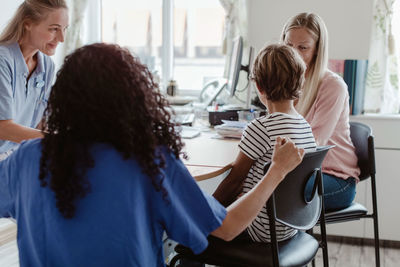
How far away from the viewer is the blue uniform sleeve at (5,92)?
175 cm

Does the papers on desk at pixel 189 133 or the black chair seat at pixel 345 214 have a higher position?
the papers on desk at pixel 189 133

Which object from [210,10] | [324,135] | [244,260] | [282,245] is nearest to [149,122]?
[244,260]

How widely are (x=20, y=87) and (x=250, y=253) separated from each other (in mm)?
1209

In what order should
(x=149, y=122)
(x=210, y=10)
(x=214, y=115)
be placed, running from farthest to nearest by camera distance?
(x=210, y=10), (x=214, y=115), (x=149, y=122)

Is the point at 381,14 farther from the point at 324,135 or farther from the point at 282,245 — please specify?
the point at 282,245

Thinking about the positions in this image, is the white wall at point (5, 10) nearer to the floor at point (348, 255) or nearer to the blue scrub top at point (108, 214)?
the floor at point (348, 255)

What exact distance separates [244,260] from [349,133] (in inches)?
39.1

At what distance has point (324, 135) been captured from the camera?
77.2 inches

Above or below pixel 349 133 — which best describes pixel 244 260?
below

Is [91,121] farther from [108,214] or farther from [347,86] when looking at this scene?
[347,86]

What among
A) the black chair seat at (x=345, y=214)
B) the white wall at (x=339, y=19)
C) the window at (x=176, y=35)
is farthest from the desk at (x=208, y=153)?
the window at (x=176, y=35)

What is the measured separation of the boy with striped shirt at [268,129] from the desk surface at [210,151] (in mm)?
130

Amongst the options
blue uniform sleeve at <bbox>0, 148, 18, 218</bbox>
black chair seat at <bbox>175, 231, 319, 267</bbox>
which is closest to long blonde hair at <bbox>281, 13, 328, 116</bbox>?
black chair seat at <bbox>175, 231, 319, 267</bbox>

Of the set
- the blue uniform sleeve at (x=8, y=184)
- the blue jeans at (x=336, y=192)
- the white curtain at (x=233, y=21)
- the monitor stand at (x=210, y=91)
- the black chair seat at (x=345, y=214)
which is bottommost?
the black chair seat at (x=345, y=214)
